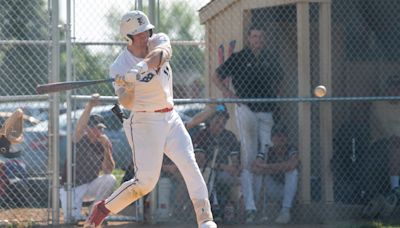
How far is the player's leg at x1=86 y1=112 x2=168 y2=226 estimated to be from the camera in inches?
281

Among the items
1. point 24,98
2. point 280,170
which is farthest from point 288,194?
point 24,98

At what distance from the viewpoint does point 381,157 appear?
10055 millimetres

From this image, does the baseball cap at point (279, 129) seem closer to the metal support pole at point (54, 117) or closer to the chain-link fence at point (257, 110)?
the chain-link fence at point (257, 110)

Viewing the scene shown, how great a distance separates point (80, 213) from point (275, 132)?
2279 millimetres

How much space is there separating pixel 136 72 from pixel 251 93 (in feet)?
10.3

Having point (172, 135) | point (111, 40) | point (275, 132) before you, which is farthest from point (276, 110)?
point (172, 135)

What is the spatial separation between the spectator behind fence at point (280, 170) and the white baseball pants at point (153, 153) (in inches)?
99.5

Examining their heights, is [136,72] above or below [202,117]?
above

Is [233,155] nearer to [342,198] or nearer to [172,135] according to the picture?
[342,198]

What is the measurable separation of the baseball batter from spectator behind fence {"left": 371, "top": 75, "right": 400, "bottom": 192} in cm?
345

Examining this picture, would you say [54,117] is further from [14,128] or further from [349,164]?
[349,164]

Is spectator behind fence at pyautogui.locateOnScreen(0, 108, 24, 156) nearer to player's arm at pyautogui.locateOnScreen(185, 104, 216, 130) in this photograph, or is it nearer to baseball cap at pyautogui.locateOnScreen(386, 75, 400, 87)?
player's arm at pyautogui.locateOnScreen(185, 104, 216, 130)

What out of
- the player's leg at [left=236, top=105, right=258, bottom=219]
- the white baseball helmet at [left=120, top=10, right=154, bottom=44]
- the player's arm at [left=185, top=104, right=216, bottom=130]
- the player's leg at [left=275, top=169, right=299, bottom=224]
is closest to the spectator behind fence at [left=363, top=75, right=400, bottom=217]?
the player's leg at [left=275, top=169, right=299, bottom=224]

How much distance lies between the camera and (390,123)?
Result: 405 inches
